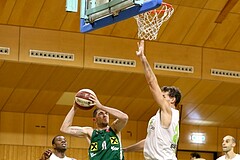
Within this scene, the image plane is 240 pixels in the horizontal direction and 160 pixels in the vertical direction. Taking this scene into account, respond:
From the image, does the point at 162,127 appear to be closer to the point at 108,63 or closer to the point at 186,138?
the point at 108,63

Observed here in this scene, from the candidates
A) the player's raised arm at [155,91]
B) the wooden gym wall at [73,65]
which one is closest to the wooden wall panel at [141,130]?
the wooden gym wall at [73,65]

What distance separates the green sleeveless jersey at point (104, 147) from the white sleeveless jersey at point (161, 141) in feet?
2.11

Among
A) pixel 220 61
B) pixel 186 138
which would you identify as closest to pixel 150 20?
pixel 220 61

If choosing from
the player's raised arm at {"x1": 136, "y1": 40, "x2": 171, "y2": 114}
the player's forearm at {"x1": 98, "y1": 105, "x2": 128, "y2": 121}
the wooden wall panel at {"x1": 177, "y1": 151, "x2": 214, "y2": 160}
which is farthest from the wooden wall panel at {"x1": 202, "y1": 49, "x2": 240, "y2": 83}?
the player's raised arm at {"x1": 136, "y1": 40, "x2": 171, "y2": 114}

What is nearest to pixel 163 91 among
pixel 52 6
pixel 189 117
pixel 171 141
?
pixel 171 141

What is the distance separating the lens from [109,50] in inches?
530

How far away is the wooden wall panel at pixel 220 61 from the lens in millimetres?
14328

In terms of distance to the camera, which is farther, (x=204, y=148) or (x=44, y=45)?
(x=204, y=148)

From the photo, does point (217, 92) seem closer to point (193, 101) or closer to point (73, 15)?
point (193, 101)

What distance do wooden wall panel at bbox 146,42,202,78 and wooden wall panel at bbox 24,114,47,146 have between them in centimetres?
316

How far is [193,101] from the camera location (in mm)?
15094

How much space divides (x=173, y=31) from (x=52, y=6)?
9.05 feet

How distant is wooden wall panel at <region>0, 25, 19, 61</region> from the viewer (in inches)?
497

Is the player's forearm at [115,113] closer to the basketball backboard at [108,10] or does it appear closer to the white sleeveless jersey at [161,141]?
the white sleeveless jersey at [161,141]
